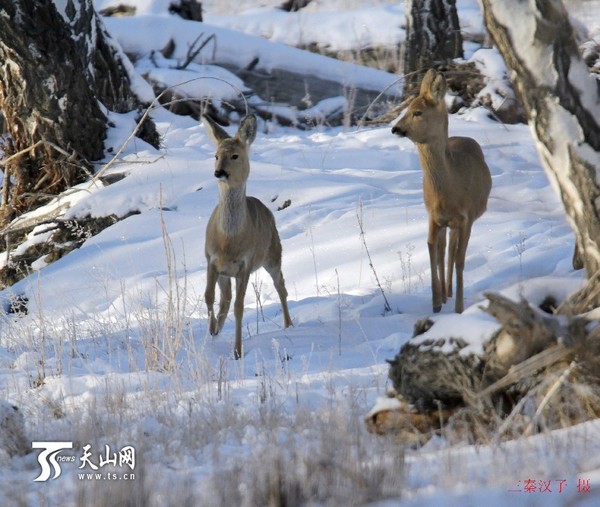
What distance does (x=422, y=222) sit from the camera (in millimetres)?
10391

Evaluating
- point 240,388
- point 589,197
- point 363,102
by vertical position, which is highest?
point 589,197

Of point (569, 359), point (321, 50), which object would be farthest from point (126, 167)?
point (321, 50)

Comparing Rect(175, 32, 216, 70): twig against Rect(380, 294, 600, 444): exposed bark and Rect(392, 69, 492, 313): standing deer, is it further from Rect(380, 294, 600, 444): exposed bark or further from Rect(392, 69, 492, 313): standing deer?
Rect(380, 294, 600, 444): exposed bark

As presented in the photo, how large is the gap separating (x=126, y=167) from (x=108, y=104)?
1.41 m

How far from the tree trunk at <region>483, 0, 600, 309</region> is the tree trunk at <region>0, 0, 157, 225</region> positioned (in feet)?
24.4

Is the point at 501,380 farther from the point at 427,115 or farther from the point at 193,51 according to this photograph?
the point at 193,51

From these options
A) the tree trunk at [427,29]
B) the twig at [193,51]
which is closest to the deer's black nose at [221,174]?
the tree trunk at [427,29]

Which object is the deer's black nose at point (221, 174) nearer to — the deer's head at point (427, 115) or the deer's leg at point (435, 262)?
the deer's head at point (427, 115)

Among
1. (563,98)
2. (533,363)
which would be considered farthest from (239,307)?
(533,363)

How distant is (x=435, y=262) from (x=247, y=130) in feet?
6.28

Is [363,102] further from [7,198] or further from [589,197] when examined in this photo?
[589,197]

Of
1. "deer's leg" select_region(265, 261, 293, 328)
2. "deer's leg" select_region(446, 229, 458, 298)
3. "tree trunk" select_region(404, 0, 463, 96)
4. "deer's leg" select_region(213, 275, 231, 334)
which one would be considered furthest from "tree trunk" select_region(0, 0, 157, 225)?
"tree trunk" select_region(404, 0, 463, 96)

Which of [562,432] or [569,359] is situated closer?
[562,432]

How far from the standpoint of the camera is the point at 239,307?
24.6 feet
